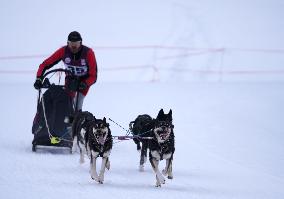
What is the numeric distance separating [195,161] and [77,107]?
1.91m

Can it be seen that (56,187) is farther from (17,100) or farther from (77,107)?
(17,100)

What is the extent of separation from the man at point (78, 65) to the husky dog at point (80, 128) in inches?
16.8

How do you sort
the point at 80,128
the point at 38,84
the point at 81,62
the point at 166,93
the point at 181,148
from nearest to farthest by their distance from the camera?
the point at 80,128 → the point at 38,84 → the point at 81,62 → the point at 181,148 → the point at 166,93

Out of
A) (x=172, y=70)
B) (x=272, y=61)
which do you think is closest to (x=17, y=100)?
(x=172, y=70)

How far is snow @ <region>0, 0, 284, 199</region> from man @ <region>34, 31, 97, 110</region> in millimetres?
978

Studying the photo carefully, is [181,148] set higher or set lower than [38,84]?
lower

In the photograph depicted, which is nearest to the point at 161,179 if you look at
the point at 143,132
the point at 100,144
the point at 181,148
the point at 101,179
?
the point at 101,179

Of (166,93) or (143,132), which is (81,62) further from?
(166,93)

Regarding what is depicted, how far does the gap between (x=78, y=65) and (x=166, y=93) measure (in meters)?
7.95

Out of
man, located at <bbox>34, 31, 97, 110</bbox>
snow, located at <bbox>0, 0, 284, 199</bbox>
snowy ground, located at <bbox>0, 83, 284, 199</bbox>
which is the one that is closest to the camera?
snowy ground, located at <bbox>0, 83, 284, 199</bbox>

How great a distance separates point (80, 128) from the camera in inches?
360

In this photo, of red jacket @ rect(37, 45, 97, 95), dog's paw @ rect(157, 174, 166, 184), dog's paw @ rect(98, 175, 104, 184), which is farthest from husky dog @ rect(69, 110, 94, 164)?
dog's paw @ rect(157, 174, 166, 184)

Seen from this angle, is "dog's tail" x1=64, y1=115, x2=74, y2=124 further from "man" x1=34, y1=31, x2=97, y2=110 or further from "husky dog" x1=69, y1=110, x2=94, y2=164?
"man" x1=34, y1=31, x2=97, y2=110

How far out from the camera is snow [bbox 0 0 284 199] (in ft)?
27.8
